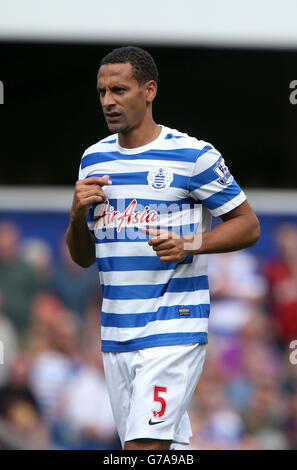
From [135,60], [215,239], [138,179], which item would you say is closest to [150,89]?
[135,60]

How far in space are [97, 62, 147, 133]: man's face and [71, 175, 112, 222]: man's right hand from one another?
0.25 metres

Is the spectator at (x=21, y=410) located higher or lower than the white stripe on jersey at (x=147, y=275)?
lower

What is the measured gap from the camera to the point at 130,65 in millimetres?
4547

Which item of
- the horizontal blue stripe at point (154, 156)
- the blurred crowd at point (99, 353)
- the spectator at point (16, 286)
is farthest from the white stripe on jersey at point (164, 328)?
the spectator at point (16, 286)

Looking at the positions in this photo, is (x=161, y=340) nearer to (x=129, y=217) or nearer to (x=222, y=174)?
(x=129, y=217)

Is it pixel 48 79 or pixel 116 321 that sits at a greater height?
pixel 48 79

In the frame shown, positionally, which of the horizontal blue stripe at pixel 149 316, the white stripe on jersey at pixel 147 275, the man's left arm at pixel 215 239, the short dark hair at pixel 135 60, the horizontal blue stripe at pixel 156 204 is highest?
the short dark hair at pixel 135 60

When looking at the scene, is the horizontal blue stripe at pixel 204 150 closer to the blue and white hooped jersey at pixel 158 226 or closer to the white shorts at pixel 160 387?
the blue and white hooped jersey at pixel 158 226

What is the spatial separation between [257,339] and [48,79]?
347cm

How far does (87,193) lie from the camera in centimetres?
448

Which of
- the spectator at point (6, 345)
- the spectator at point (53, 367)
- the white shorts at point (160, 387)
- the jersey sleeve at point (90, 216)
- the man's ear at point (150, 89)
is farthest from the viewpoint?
the spectator at point (6, 345)

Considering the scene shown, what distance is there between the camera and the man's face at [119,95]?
14.8 feet

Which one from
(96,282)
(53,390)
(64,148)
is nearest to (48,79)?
(64,148)
